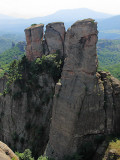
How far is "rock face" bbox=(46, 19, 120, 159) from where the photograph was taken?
18.1 metres

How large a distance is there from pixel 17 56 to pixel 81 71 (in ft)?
253

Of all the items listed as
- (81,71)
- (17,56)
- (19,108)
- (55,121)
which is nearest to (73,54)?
(81,71)

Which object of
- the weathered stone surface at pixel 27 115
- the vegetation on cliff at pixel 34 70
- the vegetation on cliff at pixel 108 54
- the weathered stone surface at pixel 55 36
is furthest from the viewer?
the vegetation on cliff at pixel 108 54

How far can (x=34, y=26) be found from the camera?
98.3ft

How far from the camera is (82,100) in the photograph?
1819cm

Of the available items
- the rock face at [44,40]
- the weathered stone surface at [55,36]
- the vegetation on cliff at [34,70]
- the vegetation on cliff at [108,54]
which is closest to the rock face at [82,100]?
the vegetation on cliff at [34,70]

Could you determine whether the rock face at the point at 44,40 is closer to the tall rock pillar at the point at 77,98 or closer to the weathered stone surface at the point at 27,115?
the weathered stone surface at the point at 27,115

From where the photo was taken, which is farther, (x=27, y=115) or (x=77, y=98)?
(x=27, y=115)

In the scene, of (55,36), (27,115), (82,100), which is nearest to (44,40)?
(55,36)

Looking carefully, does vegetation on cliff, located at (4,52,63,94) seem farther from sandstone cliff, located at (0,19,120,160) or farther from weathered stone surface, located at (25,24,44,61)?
sandstone cliff, located at (0,19,120,160)

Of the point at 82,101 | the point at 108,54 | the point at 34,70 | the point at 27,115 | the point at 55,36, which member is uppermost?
the point at 55,36

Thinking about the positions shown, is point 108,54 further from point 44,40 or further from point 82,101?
point 82,101

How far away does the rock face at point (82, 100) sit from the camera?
18.1 metres

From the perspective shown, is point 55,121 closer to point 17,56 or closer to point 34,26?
point 34,26
